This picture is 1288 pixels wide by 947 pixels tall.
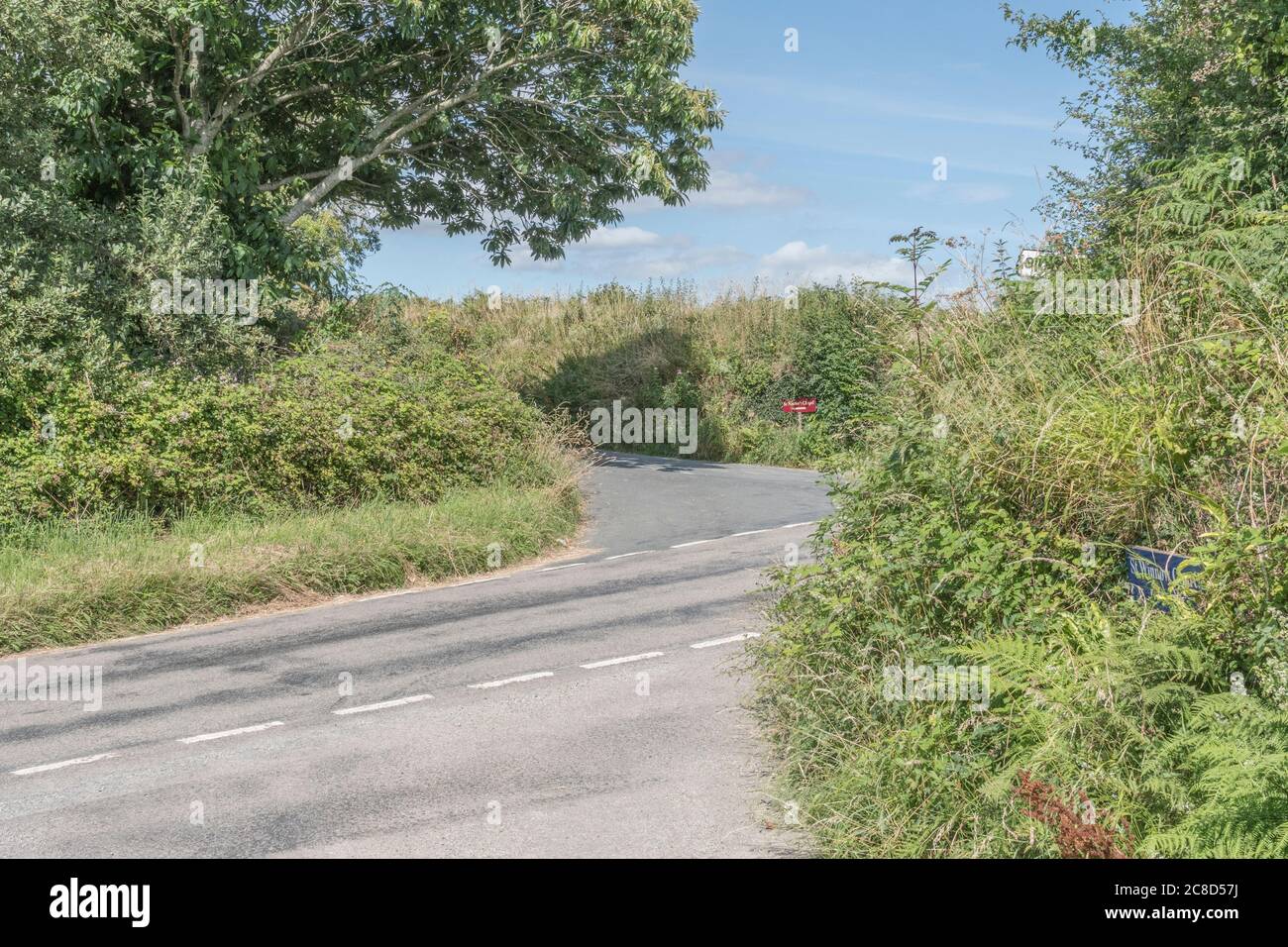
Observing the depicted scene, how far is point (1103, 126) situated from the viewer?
2072 centimetres

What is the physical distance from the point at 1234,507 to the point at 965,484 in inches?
60.6

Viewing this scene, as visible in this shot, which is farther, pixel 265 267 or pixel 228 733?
pixel 265 267

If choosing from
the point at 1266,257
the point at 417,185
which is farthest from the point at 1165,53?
the point at 417,185

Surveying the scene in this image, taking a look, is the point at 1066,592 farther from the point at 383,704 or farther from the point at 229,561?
the point at 229,561

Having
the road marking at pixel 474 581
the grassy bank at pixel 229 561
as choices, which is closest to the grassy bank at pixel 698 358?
the grassy bank at pixel 229 561

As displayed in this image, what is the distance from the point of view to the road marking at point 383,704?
8.49 metres
